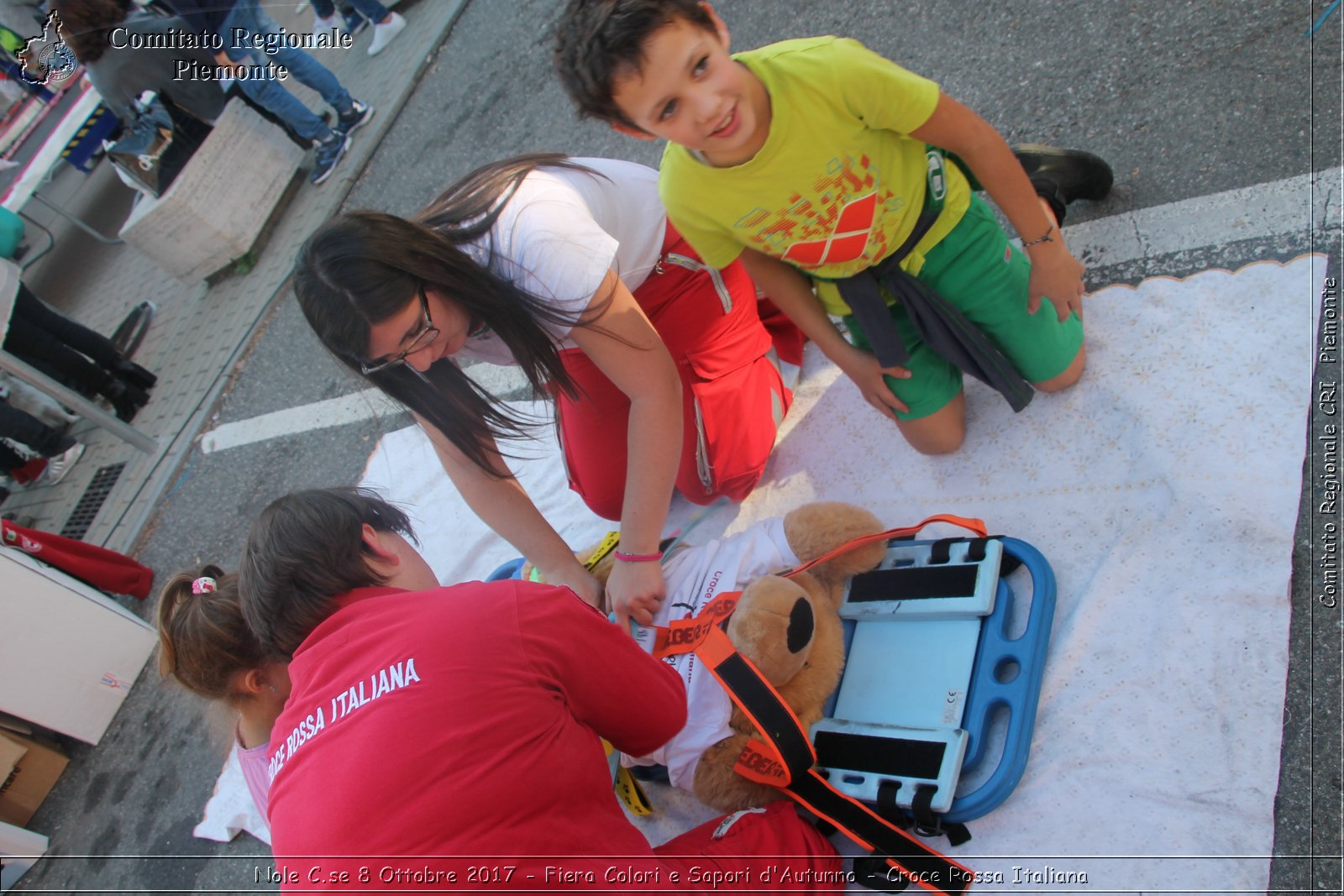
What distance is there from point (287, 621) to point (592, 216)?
0.95 m

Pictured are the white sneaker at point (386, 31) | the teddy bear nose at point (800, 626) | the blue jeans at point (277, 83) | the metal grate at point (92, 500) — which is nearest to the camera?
the teddy bear nose at point (800, 626)

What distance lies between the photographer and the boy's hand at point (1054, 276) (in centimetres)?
170

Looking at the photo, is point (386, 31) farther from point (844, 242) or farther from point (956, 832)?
point (956, 832)

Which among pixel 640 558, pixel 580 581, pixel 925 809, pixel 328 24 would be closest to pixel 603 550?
pixel 580 581

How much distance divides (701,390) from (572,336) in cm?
47

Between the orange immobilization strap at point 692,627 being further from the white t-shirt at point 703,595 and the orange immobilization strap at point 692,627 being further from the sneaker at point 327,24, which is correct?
the sneaker at point 327,24

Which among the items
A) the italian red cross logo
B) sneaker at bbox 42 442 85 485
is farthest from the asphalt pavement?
sneaker at bbox 42 442 85 485

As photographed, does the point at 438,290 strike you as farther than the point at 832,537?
No

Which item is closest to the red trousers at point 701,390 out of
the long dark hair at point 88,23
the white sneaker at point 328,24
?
the long dark hair at point 88,23

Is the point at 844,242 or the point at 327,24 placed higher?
the point at 327,24

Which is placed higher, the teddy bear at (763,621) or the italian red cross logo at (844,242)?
the italian red cross logo at (844,242)

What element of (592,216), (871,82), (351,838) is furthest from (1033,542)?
(351,838)

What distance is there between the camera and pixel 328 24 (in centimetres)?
590

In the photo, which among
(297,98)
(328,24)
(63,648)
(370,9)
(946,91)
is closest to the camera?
(946,91)
